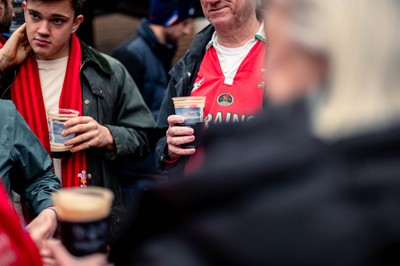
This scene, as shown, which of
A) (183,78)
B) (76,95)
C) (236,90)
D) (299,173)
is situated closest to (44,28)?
(76,95)

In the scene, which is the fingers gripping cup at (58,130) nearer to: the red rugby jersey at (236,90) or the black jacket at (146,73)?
the red rugby jersey at (236,90)

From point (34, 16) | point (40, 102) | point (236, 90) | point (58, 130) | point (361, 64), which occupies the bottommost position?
point (58, 130)

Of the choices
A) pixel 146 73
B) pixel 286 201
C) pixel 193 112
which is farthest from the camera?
pixel 146 73

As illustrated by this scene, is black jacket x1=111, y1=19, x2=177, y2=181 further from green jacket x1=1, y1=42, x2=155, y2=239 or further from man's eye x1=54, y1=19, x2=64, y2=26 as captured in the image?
man's eye x1=54, y1=19, x2=64, y2=26

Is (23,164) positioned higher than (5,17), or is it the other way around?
(5,17)

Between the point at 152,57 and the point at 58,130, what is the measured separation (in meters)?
2.16

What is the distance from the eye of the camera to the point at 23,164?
3051mm

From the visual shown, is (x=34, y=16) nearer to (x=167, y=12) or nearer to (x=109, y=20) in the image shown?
(x=167, y=12)

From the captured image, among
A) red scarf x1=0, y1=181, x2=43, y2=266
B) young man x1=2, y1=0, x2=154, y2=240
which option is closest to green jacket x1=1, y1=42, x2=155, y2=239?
young man x1=2, y1=0, x2=154, y2=240

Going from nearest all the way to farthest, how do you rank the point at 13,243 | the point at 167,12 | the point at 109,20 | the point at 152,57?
the point at 13,243
the point at 152,57
the point at 167,12
the point at 109,20

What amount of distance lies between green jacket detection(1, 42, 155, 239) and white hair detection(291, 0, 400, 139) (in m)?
2.60

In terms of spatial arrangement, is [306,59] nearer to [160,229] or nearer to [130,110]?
[160,229]

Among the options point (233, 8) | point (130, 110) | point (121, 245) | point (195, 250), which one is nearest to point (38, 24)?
point (130, 110)

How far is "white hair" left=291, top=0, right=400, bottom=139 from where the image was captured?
1303mm
